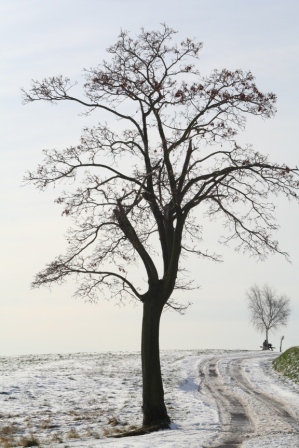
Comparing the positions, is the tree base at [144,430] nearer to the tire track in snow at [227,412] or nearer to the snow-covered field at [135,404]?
the snow-covered field at [135,404]

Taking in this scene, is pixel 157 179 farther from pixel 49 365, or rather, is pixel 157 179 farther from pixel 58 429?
pixel 49 365

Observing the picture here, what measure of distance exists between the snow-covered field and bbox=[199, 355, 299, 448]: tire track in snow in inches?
1.0

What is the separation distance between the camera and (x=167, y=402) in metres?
27.9

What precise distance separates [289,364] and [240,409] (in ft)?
50.7

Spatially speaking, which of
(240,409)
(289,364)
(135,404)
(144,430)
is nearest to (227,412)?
(240,409)

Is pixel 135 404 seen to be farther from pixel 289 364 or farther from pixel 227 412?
pixel 289 364

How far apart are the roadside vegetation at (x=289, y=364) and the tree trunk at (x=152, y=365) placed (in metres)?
16.5

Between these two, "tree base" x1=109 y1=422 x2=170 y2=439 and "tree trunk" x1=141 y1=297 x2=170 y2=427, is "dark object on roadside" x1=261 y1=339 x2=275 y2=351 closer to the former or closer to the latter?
"tree trunk" x1=141 y1=297 x2=170 y2=427

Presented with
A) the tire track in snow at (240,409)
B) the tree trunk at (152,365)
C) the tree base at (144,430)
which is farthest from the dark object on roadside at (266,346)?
the tree base at (144,430)

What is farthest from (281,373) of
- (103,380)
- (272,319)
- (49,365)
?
(272,319)

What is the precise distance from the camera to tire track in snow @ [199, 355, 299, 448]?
64.9 ft

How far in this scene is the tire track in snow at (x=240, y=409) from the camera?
19780mm

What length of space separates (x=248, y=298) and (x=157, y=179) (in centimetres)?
6860

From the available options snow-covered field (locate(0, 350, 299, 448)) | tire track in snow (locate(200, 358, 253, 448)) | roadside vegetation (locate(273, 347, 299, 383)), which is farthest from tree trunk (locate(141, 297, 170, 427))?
roadside vegetation (locate(273, 347, 299, 383))
